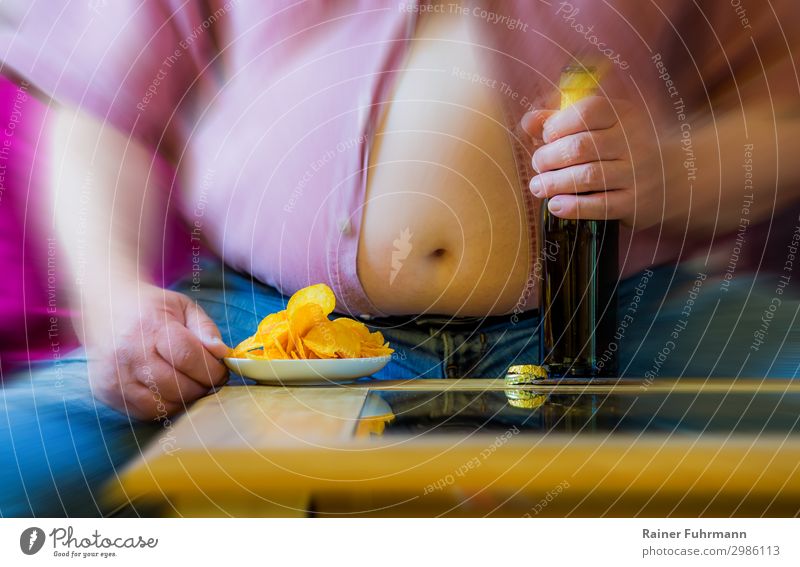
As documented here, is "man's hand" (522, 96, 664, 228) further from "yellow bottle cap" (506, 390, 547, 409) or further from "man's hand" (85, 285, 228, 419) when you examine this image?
"man's hand" (85, 285, 228, 419)

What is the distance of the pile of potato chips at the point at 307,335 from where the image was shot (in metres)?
0.57

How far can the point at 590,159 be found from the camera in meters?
0.58

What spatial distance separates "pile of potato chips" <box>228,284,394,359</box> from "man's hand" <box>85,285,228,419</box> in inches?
1.0

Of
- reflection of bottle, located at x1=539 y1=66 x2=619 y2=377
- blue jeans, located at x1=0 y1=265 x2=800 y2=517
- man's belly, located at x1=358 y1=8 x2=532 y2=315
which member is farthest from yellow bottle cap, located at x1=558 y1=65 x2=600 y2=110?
blue jeans, located at x1=0 y1=265 x2=800 y2=517

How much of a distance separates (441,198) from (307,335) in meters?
0.19

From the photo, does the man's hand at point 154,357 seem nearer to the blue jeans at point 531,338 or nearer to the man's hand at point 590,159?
the blue jeans at point 531,338

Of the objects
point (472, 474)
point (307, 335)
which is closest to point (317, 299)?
point (307, 335)

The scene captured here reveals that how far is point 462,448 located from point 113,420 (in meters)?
0.33

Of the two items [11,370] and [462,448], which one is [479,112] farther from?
[11,370]

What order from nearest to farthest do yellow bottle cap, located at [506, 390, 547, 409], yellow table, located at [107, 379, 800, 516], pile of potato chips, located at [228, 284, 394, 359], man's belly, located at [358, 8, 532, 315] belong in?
yellow table, located at [107, 379, 800, 516] < yellow bottle cap, located at [506, 390, 547, 409] < pile of potato chips, located at [228, 284, 394, 359] < man's belly, located at [358, 8, 532, 315]

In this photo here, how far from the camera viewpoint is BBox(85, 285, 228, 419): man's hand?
0.55m

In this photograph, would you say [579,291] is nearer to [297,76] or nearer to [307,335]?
[307,335]

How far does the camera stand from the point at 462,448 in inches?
13.8

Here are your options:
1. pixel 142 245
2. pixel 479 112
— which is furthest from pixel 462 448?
pixel 142 245
